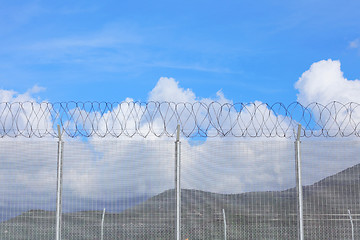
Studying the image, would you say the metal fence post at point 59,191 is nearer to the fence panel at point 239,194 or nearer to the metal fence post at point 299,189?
the fence panel at point 239,194

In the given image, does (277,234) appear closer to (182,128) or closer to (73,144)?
(182,128)

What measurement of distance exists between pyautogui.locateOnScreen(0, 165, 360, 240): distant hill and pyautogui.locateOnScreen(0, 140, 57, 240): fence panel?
22 mm

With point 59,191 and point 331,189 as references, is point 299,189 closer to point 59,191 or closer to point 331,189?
point 331,189

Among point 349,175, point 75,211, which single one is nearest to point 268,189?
point 349,175

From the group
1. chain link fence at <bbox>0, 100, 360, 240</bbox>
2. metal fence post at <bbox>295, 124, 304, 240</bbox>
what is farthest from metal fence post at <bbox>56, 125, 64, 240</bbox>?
metal fence post at <bbox>295, 124, 304, 240</bbox>

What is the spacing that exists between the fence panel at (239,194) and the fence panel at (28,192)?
2973 millimetres

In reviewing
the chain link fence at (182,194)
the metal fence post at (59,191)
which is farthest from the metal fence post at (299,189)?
the metal fence post at (59,191)

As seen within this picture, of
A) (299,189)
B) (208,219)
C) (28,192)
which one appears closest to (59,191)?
(28,192)

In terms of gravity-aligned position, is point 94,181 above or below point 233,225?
above

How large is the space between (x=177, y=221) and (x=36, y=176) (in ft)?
10.8

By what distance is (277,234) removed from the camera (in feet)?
32.1

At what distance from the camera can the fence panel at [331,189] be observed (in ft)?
32.6

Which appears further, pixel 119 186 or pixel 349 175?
pixel 349 175

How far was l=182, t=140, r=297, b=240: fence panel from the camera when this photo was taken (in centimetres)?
970
